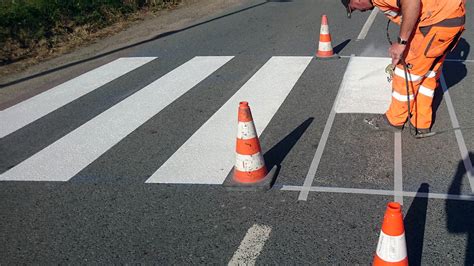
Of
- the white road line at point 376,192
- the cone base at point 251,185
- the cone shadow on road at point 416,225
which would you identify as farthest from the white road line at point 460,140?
the cone base at point 251,185

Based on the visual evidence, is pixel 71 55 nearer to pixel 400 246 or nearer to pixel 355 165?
pixel 355 165

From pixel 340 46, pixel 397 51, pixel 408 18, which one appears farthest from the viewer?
pixel 340 46

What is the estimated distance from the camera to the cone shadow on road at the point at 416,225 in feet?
10.6

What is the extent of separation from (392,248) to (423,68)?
101 inches

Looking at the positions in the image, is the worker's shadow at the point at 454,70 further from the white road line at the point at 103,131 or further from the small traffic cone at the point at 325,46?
the white road line at the point at 103,131

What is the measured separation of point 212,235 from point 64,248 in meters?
1.11

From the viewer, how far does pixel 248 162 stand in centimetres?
424

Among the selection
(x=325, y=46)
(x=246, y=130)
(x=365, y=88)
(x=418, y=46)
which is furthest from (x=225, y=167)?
(x=325, y=46)

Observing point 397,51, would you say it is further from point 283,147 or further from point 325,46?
point 325,46

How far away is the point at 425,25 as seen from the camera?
15.0ft

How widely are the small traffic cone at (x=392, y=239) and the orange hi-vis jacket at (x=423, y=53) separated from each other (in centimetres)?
240

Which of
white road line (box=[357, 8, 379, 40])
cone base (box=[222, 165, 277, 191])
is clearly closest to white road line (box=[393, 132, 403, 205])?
cone base (box=[222, 165, 277, 191])

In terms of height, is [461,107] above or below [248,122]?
below

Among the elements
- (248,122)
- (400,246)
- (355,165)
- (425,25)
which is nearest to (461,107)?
(425,25)
